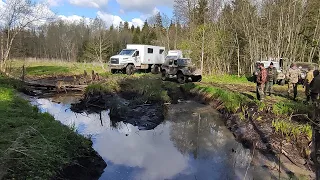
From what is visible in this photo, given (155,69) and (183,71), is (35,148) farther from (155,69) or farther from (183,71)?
(155,69)

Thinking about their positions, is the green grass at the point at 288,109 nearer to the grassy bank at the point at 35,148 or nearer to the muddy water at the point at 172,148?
the muddy water at the point at 172,148

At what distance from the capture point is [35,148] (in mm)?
6168

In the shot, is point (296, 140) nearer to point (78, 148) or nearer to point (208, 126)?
point (208, 126)

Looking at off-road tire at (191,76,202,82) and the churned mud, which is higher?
off-road tire at (191,76,202,82)

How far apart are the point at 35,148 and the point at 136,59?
20.7m

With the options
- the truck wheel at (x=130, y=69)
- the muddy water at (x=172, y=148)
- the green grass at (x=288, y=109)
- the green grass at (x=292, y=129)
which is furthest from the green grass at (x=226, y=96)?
the truck wheel at (x=130, y=69)

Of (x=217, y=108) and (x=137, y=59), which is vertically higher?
(x=137, y=59)

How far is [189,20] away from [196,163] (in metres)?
31.2

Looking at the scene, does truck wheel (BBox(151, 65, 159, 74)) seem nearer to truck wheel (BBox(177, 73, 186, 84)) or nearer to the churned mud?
truck wheel (BBox(177, 73, 186, 84))

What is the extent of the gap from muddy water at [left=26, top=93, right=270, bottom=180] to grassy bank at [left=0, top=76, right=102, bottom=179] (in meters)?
1.00

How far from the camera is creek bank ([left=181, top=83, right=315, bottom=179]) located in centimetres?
781

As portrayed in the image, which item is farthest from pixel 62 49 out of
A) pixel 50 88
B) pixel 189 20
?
pixel 50 88

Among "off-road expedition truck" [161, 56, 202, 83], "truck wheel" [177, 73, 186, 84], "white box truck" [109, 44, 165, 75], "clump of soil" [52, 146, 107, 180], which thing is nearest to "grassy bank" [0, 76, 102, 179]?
"clump of soil" [52, 146, 107, 180]

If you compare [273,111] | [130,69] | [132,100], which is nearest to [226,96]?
[273,111]
